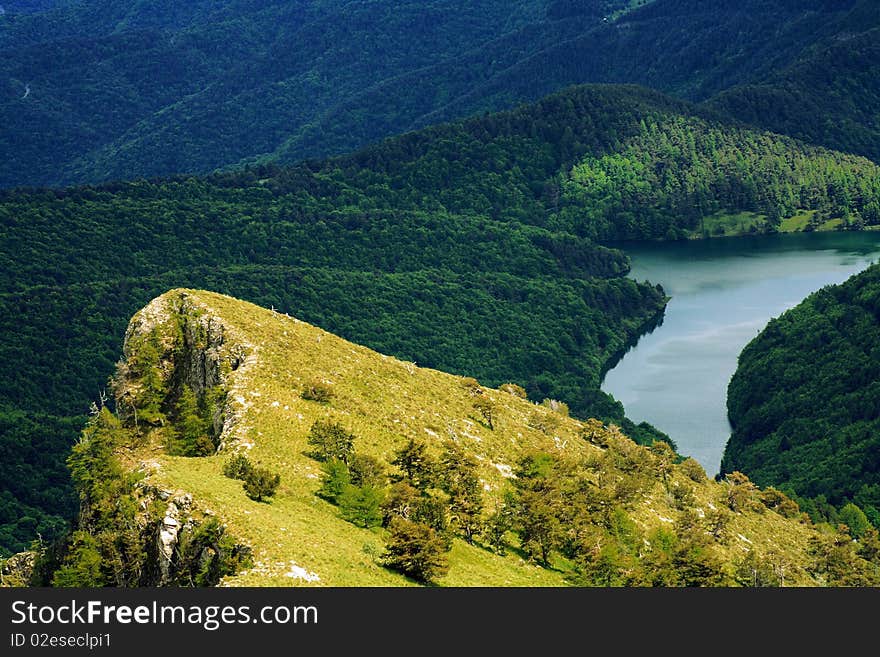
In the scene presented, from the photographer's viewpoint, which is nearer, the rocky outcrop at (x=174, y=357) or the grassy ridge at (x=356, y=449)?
the grassy ridge at (x=356, y=449)

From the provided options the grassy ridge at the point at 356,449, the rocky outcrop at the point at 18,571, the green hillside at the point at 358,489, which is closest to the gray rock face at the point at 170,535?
the green hillside at the point at 358,489

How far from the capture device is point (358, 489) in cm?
7069

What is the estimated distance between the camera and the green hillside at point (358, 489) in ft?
198

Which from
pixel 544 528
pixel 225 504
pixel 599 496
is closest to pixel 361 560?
pixel 225 504

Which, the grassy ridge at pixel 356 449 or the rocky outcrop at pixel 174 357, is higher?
→ the rocky outcrop at pixel 174 357

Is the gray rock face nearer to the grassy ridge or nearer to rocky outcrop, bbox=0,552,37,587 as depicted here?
the grassy ridge

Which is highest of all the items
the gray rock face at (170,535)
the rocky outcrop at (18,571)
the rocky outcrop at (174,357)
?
the rocky outcrop at (174,357)

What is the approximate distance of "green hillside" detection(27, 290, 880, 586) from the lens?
198ft

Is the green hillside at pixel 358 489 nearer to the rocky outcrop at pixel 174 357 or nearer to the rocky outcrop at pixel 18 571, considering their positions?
the rocky outcrop at pixel 174 357

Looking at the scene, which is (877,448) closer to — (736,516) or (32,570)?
(736,516)

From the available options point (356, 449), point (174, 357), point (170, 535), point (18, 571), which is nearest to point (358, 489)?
point (356, 449)

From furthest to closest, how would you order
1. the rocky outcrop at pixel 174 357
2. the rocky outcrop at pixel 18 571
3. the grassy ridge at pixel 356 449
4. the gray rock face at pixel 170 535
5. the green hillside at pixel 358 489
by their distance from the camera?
the rocky outcrop at pixel 174 357, the rocky outcrop at pixel 18 571, the green hillside at pixel 358 489, the grassy ridge at pixel 356 449, the gray rock face at pixel 170 535

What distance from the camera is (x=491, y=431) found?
335 ft

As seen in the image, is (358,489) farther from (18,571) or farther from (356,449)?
(18,571)
